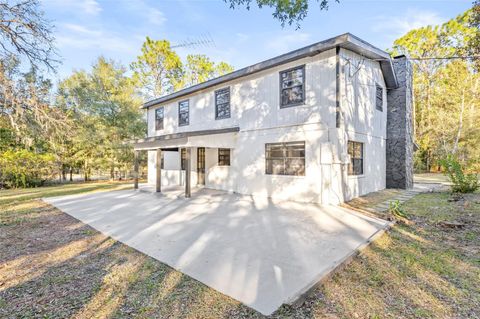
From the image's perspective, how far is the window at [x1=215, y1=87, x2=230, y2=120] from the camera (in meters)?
10.7

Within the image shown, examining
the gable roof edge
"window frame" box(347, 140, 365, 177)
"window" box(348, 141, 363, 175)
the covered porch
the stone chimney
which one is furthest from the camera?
the stone chimney

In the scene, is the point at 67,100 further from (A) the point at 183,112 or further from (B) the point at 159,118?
(A) the point at 183,112

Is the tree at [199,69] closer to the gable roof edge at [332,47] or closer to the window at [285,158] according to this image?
the gable roof edge at [332,47]

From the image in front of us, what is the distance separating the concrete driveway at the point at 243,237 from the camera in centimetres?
305

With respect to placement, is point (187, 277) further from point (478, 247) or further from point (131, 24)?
point (131, 24)

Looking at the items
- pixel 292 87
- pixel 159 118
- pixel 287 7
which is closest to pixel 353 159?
pixel 292 87

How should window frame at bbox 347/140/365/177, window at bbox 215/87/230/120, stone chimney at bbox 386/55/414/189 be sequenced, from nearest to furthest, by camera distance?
window frame at bbox 347/140/365/177 < stone chimney at bbox 386/55/414/189 < window at bbox 215/87/230/120

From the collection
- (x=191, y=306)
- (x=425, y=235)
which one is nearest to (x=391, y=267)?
(x=425, y=235)

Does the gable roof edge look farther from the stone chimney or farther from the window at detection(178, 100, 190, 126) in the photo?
the window at detection(178, 100, 190, 126)

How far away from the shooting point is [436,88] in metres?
22.0

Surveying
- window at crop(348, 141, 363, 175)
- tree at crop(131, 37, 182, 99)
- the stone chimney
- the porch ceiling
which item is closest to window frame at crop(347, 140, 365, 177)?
window at crop(348, 141, 363, 175)

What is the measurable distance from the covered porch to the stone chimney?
6934mm

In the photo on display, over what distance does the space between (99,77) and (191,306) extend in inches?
804

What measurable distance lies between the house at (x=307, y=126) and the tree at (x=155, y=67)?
14273mm
